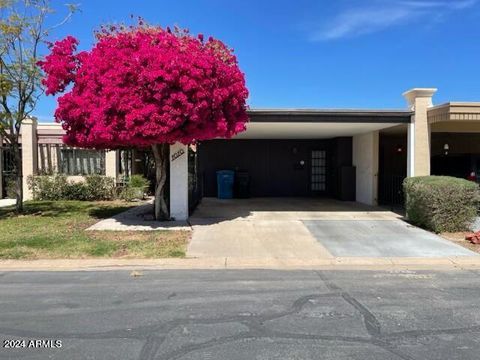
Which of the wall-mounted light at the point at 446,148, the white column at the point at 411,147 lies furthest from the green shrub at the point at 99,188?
the wall-mounted light at the point at 446,148

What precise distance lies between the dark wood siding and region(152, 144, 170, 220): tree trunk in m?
7.15

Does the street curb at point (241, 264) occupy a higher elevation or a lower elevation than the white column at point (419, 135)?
lower

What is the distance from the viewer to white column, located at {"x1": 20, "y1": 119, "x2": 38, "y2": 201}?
19688 mm

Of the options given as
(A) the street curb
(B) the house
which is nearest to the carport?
(B) the house

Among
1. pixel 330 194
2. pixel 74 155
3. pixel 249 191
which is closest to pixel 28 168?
pixel 74 155

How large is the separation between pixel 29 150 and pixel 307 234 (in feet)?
45.5

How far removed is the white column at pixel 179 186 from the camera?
1277 centimetres

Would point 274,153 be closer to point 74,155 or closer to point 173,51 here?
point 74,155

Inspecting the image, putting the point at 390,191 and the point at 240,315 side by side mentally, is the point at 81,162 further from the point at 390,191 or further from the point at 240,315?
the point at 240,315

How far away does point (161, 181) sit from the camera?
12.7 metres

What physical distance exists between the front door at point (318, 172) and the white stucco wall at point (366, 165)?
190 centimetres

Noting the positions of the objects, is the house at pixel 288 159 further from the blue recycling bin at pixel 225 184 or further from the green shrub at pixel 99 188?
the blue recycling bin at pixel 225 184

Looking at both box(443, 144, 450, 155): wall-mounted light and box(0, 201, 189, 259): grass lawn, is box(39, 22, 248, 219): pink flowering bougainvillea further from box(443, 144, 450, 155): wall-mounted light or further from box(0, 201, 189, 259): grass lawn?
box(443, 144, 450, 155): wall-mounted light

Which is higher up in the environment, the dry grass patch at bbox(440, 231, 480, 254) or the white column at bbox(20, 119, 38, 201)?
the white column at bbox(20, 119, 38, 201)
